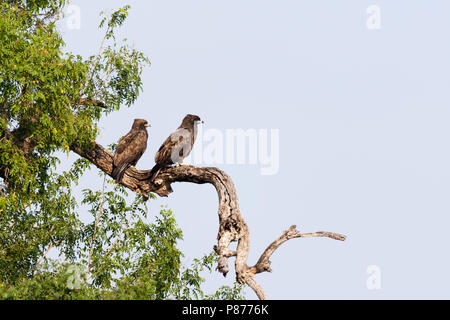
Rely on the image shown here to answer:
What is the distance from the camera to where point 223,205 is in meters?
13.1

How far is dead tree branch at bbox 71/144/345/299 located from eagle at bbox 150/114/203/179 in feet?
0.54

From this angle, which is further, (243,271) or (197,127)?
(197,127)

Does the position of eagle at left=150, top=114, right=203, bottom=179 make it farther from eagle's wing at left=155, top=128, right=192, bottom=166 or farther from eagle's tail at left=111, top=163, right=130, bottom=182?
eagle's tail at left=111, top=163, right=130, bottom=182

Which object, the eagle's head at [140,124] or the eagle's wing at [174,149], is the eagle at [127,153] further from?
the eagle's wing at [174,149]

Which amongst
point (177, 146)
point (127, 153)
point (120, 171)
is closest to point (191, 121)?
point (177, 146)

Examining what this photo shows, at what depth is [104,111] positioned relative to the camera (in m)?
18.1

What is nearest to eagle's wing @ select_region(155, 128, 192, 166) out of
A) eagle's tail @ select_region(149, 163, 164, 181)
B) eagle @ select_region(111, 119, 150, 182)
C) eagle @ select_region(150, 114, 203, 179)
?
eagle @ select_region(150, 114, 203, 179)

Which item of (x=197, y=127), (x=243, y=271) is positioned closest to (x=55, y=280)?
(x=243, y=271)

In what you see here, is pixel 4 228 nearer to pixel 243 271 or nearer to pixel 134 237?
pixel 134 237

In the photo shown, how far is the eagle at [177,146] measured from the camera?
14305mm

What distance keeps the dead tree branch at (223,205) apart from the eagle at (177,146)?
0.16 m

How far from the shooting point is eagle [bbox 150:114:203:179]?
14.3 m

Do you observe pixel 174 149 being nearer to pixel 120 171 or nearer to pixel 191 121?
pixel 191 121
